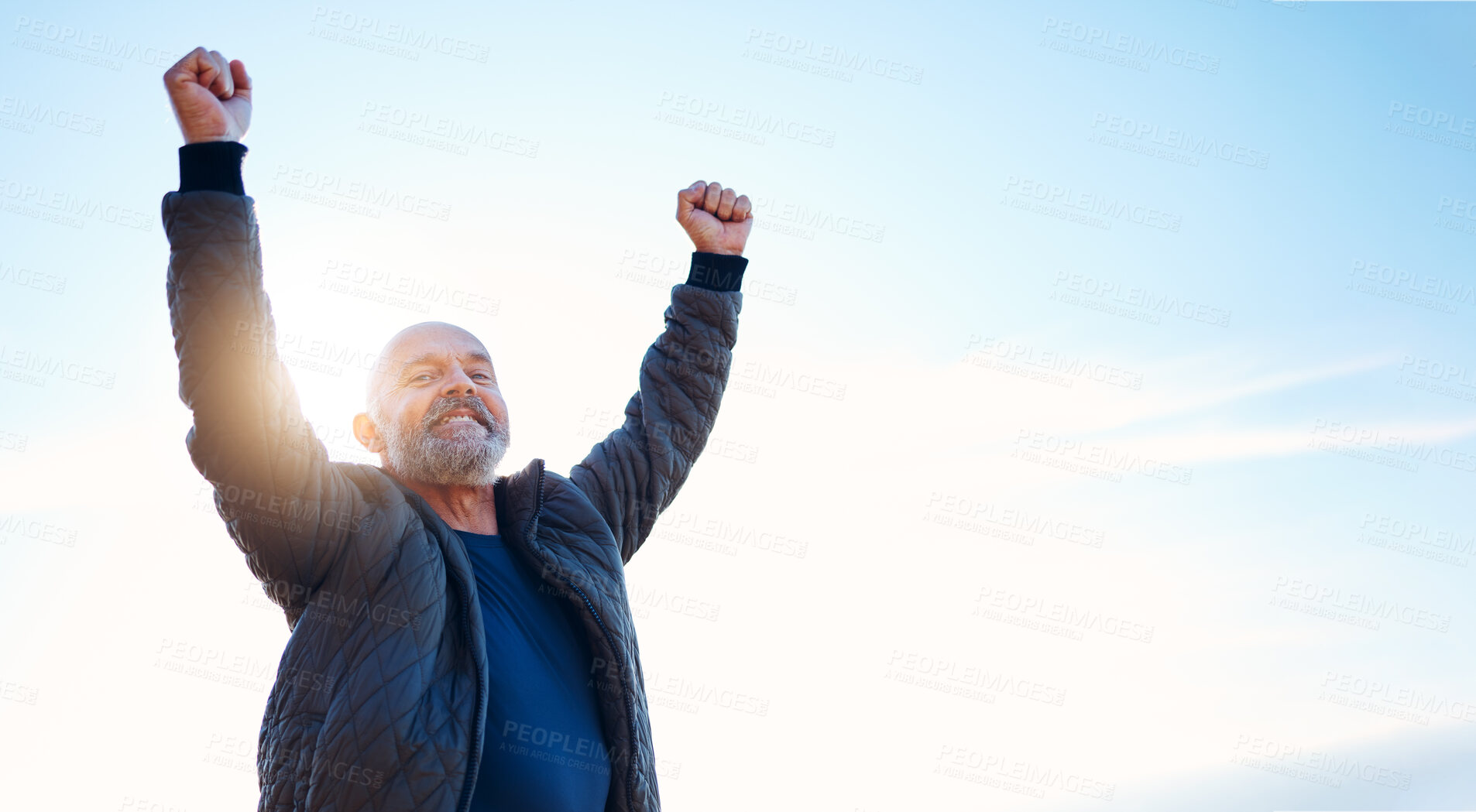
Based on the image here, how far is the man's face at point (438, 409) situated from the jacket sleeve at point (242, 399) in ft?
1.45

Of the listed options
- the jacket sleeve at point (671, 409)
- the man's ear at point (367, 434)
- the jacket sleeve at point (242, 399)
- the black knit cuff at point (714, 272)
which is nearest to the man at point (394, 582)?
the jacket sleeve at point (242, 399)

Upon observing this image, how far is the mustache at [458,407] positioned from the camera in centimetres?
293

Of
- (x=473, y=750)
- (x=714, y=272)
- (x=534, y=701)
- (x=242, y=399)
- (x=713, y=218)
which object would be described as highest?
(x=713, y=218)

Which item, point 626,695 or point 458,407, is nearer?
point 626,695

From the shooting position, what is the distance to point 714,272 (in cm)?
341

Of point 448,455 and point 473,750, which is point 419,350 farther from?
point 473,750

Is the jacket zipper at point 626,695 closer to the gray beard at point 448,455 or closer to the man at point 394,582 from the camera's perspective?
the man at point 394,582

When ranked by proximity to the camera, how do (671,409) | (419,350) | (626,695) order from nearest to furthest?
1. (626,695)
2. (419,350)
3. (671,409)

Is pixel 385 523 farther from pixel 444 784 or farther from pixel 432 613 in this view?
pixel 444 784

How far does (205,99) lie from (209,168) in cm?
16

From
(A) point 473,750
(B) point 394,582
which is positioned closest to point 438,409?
(B) point 394,582

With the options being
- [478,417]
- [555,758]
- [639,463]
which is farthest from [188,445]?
[639,463]

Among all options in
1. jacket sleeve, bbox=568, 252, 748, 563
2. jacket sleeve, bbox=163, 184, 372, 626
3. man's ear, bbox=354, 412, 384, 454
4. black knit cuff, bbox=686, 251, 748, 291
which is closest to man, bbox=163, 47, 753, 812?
jacket sleeve, bbox=163, 184, 372, 626

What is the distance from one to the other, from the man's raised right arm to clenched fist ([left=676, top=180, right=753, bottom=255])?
1316 millimetres
